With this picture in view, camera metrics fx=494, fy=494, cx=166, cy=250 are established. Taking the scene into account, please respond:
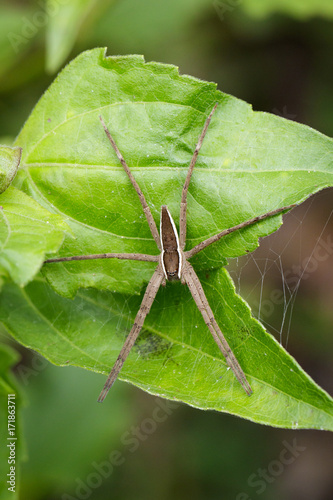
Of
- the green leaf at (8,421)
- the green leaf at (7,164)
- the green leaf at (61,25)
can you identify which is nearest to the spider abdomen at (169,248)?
the green leaf at (7,164)

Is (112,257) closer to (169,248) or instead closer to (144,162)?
(169,248)

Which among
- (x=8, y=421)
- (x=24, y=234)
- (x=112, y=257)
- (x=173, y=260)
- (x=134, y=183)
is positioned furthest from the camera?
(x=173, y=260)

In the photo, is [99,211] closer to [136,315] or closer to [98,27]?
[136,315]

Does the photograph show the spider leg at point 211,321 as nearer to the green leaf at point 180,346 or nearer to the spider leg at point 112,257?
the green leaf at point 180,346

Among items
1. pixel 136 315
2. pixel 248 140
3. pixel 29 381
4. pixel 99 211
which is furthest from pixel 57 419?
pixel 248 140

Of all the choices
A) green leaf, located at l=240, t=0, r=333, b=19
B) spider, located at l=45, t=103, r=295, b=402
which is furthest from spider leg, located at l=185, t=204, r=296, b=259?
green leaf, located at l=240, t=0, r=333, b=19

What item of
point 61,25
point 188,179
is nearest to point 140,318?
point 188,179
